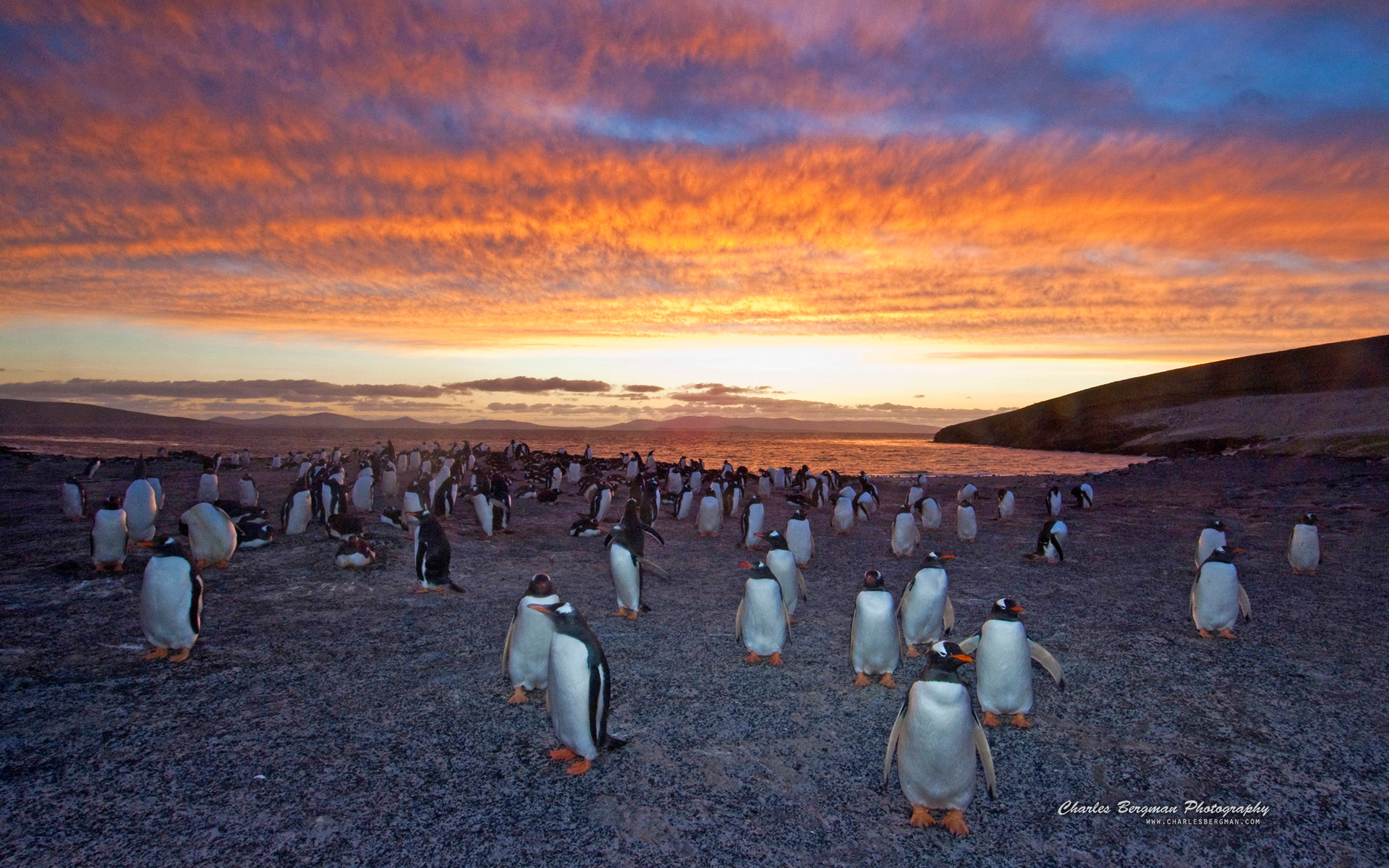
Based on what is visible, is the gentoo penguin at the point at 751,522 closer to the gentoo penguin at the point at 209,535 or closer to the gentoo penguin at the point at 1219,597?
the gentoo penguin at the point at 1219,597

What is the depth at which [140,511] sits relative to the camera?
479 inches

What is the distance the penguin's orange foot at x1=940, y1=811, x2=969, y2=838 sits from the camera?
14.6ft

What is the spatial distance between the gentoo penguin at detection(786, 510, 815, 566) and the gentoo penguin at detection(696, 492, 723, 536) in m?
4.32

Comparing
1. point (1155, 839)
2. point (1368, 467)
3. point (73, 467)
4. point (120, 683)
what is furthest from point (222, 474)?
point (1368, 467)

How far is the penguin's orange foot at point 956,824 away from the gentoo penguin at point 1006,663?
1.54m

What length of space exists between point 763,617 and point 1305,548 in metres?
10.4

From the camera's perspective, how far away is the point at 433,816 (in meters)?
4.50

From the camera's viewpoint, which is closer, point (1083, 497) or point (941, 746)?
point (941, 746)

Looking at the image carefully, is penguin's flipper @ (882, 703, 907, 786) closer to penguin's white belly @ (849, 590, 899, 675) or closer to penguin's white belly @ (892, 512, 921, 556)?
penguin's white belly @ (849, 590, 899, 675)

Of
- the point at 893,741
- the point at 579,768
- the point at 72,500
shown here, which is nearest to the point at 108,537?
the point at 72,500

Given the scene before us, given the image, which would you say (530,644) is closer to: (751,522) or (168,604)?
(168,604)

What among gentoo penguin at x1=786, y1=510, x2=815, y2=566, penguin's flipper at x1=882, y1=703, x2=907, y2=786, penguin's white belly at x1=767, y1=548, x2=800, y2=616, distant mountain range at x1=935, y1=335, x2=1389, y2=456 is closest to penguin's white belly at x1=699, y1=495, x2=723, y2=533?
gentoo penguin at x1=786, y1=510, x2=815, y2=566

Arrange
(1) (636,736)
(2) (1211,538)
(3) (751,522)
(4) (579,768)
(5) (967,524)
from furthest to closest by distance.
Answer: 1. (5) (967,524)
2. (3) (751,522)
3. (2) (1211,538)
4. (1) (636,736)
5. (4) (579,768)

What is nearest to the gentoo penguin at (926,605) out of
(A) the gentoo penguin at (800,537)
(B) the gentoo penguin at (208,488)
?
(A) the gentoo penguin at (800,537)
